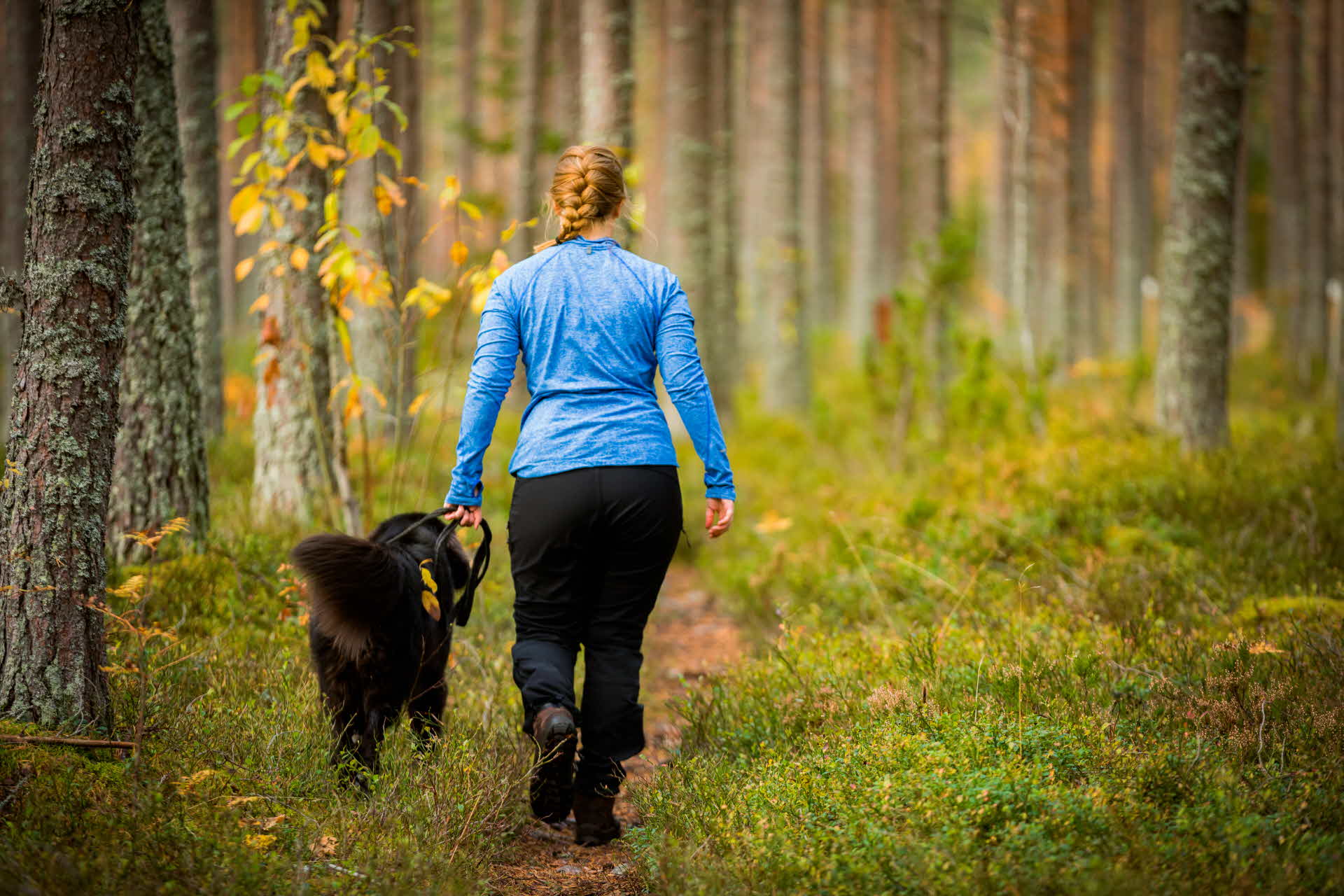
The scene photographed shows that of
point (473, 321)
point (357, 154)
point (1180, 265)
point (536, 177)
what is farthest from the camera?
point (473, 321)

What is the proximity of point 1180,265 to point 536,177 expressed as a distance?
7.58 m

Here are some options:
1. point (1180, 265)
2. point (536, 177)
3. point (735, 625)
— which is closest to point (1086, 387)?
point (1180, 265)

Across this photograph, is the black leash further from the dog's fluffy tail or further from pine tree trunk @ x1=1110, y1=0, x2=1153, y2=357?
pine tree trunk @ x1=1110, y1=0, x2=1153, y2=357

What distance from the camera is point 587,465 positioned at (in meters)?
Result: 3.31

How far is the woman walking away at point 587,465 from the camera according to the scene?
3.34 metres

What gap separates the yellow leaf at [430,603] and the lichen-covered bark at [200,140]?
4.64m

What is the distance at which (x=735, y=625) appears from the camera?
6.31m

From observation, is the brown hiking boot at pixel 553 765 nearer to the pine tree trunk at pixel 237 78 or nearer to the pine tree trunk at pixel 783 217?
the pine tree trunk at pixel 783 217

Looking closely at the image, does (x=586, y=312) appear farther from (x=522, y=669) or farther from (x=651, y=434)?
(x=522, y=669)

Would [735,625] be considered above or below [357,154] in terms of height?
below

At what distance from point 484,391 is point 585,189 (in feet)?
2.76

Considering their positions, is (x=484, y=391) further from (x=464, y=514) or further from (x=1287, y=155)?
(x=1287, y=155)

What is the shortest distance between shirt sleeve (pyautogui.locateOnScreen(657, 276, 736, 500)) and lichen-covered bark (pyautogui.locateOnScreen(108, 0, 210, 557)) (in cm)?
294

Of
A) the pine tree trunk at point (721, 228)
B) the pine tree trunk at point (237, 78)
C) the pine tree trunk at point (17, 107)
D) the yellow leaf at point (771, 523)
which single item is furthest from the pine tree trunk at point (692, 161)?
the pine tree trunk at point (237, 78)
